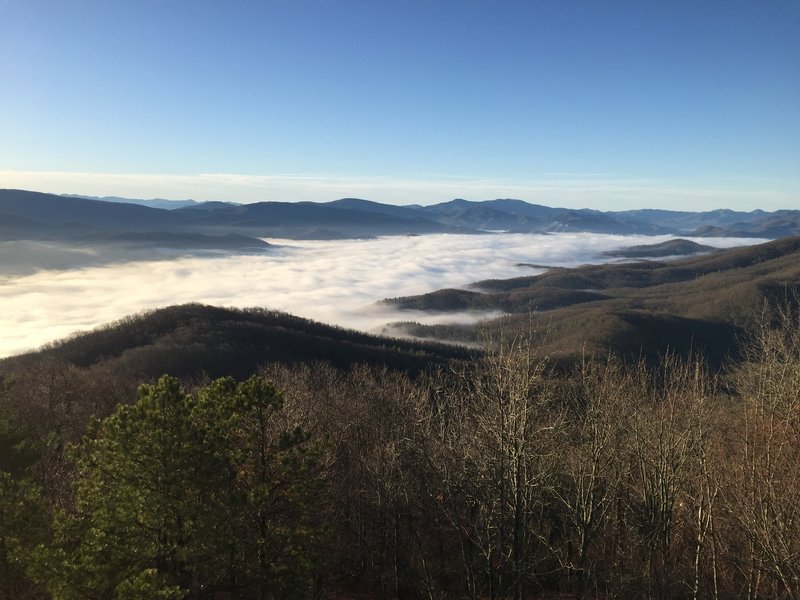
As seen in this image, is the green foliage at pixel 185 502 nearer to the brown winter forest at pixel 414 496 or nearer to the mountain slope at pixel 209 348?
the brown winter forest at pixel 414 496

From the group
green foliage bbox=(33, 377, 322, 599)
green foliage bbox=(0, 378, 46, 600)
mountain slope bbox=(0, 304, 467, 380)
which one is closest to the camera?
green foliage bbox=(33, 377, 322, 599)

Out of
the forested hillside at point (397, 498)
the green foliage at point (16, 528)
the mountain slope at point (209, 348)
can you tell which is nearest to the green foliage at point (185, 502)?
the forested hillside at point (397, 498)

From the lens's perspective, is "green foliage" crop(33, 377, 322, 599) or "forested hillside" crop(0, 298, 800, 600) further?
"forested hillside" crop(0, 298, 800, 600)

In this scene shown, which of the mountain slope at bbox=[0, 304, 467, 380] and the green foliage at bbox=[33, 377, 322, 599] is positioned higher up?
the green foliage at bbox=[33, 377, 322, 599]

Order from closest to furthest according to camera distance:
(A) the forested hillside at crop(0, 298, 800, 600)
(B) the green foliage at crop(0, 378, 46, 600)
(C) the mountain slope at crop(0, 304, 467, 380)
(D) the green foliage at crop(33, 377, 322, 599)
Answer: (D) the green foliage at crop(33, 377, 322, 599), (B) the green foliage at crop(0, 378, 46, 600), (A) the forested hillside at crop(0, 298, 800, 600), (C) the mountain slope at crop(0, 304, 467, 380)

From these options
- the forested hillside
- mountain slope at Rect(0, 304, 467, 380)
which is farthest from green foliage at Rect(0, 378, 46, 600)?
mountain slope at Rect(0, 304, 467, 380)

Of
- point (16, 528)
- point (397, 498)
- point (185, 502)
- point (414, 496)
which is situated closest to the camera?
point (16, 528)

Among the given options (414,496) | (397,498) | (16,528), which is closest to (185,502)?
(16,528)

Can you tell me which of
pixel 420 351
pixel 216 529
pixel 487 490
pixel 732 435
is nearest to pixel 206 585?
pixel 216 529

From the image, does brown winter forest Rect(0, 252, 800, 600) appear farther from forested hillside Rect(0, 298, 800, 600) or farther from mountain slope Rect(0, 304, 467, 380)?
mountain slope Rect(0, 304, 467, 380)

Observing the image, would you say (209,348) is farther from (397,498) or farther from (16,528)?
(16,528)

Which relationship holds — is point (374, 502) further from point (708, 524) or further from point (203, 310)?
point (203, 310)
